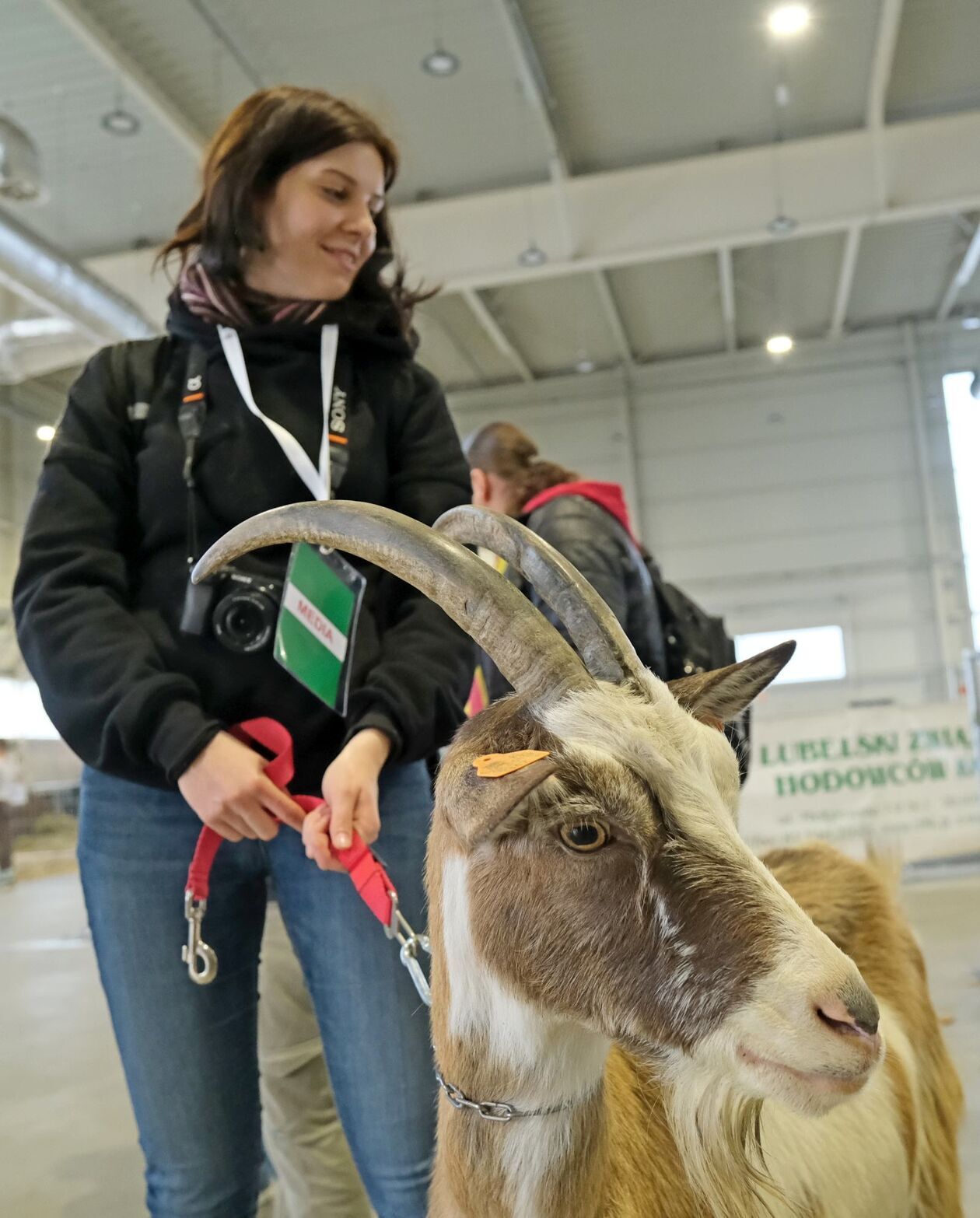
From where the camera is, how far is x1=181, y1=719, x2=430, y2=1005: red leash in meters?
1.36

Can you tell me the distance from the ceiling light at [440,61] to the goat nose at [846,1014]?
7.99 meters

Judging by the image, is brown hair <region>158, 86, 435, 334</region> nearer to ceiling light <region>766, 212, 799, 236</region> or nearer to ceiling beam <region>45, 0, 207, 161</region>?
ceiling beam <region>45, 0, 207, 161</region>

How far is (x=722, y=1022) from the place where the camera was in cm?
103

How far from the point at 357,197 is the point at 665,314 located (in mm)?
13354

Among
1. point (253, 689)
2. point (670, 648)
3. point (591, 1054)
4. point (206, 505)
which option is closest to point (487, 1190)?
point (591, 1054)

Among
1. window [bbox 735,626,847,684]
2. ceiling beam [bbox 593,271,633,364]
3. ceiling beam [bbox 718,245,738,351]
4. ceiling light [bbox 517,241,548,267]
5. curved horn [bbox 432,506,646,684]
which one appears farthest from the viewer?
window [bbox 735,626,847,684]

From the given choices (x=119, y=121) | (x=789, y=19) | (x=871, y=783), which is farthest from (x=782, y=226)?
(x=119, y=121)

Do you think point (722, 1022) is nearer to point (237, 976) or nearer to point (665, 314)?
point (237, 976)

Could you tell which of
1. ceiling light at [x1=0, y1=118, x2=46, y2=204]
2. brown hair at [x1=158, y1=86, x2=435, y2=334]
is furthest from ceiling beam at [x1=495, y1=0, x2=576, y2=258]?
brown hair at [x1=158, y1=86, x2=435, y2=334]

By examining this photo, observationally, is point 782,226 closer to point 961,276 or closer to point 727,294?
point 727,294

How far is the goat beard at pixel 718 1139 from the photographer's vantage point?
3.66 feet

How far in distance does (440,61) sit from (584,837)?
7895 millimetres

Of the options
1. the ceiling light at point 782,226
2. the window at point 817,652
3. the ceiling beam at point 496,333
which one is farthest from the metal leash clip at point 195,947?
the window at point 817,652

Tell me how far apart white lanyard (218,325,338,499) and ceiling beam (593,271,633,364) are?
11.3 meters
